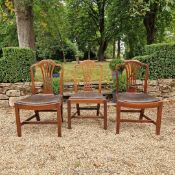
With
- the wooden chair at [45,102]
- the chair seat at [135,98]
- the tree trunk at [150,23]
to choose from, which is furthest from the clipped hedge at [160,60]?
the tree trunk at [150,23]

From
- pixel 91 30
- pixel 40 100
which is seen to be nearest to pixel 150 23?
pixel 91 30

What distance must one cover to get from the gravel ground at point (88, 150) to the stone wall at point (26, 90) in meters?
1.11

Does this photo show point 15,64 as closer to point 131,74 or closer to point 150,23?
point 131,74

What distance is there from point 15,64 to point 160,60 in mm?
2813

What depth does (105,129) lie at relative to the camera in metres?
3.54

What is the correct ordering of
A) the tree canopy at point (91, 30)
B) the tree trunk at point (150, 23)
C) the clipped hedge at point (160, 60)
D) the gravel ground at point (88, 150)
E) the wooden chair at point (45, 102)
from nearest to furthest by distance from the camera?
the gravel ground at point (88, 150), the wooden chair at point (45, 102), the clipped hedge at point (160, 60), the tree trunk at point (150, 23), the tree canopy at point (91, 30)

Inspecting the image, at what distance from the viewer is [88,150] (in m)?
2.83

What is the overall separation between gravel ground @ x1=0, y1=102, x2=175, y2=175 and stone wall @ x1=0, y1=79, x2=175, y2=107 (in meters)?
1.11

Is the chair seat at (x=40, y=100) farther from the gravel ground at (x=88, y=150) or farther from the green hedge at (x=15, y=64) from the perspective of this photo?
the green hedge at (x=15, y=64)

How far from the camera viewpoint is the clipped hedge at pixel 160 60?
4.98 meters

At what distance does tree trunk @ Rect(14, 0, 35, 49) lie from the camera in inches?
234

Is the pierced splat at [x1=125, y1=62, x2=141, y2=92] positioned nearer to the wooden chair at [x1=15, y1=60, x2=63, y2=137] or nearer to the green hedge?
the wooden chair at [x1=15, y1=60, x2=63, y2=137]

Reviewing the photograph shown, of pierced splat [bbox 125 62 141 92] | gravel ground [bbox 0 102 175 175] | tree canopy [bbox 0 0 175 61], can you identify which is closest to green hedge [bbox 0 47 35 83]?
gravel ground [bbox 0 102 175 175]

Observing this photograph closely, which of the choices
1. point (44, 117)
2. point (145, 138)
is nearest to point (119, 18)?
point (44, 117)
